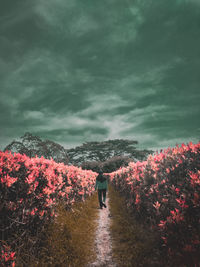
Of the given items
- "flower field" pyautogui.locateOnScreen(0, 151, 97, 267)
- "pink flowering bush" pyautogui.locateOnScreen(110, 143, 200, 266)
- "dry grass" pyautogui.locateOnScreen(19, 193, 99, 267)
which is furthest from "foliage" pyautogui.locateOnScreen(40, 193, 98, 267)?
"pink flowering bush" pyautogui.locateOnScreen(110, 143, 200, 266)

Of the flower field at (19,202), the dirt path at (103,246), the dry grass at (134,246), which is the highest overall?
the flower field at (19,202)

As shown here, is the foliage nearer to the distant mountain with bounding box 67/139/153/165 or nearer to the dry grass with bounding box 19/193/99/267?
the dry grass with bounding box 19/193/99/267

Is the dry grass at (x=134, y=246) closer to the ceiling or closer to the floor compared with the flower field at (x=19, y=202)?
closer to the floor

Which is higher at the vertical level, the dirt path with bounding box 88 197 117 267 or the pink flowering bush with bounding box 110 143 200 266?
the pink flowering bush with bounding box 110 143 200 266

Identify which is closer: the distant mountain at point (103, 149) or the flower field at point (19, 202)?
the flower field at point (19, 202)

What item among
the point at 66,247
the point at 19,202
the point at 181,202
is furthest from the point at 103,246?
the point at 181,202

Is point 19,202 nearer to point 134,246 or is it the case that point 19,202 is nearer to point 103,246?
point 103,246

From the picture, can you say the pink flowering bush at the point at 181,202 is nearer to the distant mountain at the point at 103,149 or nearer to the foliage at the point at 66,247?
the foliage at the point at 66,247

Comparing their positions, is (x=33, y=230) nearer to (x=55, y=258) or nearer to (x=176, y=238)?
(x=55, y=258)

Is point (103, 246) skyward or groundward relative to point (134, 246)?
groundward

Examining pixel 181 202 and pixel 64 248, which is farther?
pixel 64 248

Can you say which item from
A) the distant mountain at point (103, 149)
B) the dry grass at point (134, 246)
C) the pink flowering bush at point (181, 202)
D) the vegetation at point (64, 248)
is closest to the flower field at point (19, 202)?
the vegetation at point (64, 248)

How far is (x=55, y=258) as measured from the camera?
3.79 metres

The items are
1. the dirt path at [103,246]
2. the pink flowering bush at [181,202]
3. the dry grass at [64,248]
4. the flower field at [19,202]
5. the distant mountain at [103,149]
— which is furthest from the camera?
the distant mountain at [103,149]
